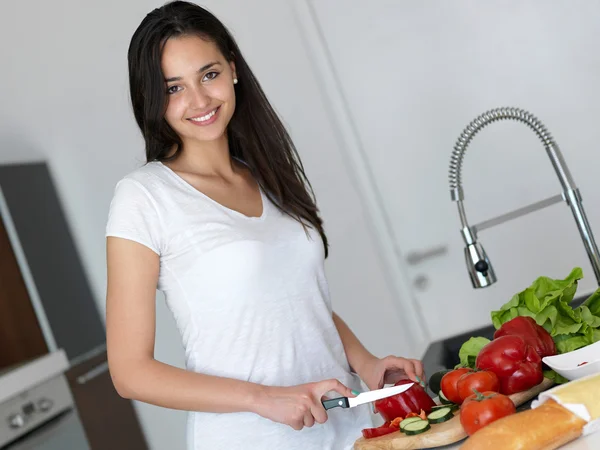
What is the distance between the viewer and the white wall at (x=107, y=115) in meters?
3.33

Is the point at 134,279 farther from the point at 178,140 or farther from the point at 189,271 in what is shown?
the point at 178,140

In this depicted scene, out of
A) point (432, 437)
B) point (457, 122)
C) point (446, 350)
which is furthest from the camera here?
point (457, 122)

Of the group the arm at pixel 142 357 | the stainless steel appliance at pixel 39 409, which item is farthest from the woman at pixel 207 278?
the stainless steel appliance at pixel 39 409

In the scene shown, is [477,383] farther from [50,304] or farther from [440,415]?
[50,304]

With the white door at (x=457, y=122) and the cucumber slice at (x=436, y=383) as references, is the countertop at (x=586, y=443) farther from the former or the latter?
the white door at (x=457, y=122)

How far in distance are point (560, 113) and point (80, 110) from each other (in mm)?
1855

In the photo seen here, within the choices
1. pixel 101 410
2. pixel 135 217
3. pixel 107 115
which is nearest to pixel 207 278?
pixel 135 217

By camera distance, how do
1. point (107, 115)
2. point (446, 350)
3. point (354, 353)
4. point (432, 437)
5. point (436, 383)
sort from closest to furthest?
point (432, 437) < point (436, 383) < point (354, 353) < point (446, 350) < point (107, 115)

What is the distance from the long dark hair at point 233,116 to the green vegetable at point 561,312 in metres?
0.45

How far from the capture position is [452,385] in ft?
4.13

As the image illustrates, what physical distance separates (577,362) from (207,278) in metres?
0.63

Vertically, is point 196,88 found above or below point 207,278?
above

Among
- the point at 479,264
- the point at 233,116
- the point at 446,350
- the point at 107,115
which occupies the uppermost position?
the point at 107,115

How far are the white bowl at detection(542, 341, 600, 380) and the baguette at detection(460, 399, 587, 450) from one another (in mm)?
155
